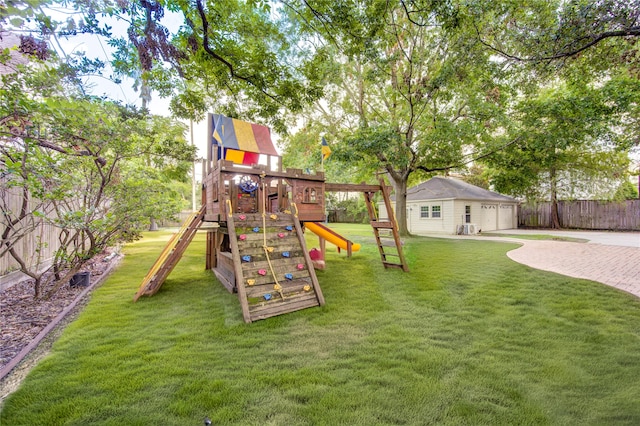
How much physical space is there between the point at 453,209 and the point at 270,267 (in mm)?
14310

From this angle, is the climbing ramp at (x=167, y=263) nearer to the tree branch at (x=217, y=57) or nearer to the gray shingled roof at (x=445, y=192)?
the tree branch at (x=217, y=57)

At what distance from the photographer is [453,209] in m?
16.0

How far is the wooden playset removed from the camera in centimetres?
416

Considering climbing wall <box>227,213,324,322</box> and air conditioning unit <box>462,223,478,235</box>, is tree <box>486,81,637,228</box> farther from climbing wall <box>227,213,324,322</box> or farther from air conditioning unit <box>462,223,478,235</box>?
climbing wall <box>227,213,324,322</box>

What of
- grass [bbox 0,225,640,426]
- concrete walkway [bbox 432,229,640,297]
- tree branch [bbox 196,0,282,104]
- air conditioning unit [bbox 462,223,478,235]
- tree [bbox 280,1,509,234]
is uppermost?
tree [bbox 280,1,509,234]

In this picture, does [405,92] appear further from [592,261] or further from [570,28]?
[592,261]

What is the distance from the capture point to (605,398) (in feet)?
7.30

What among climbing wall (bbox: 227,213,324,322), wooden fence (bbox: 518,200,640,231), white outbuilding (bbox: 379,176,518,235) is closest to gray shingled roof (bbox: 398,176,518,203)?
white outbuilding (bbox: 379,176,518,235)

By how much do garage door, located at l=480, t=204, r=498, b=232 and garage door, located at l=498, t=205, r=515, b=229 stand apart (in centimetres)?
64

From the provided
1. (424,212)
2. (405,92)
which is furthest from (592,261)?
(424,212)

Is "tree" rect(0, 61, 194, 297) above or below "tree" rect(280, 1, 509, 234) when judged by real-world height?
below

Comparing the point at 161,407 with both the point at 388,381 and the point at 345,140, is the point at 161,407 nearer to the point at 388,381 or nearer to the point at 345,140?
the point at 388,381

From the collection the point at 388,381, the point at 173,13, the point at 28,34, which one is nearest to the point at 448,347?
the point at 388,381

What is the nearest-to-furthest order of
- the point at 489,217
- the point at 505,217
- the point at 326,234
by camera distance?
the point at 326,234, the point at 489,217, the point at 505,217
